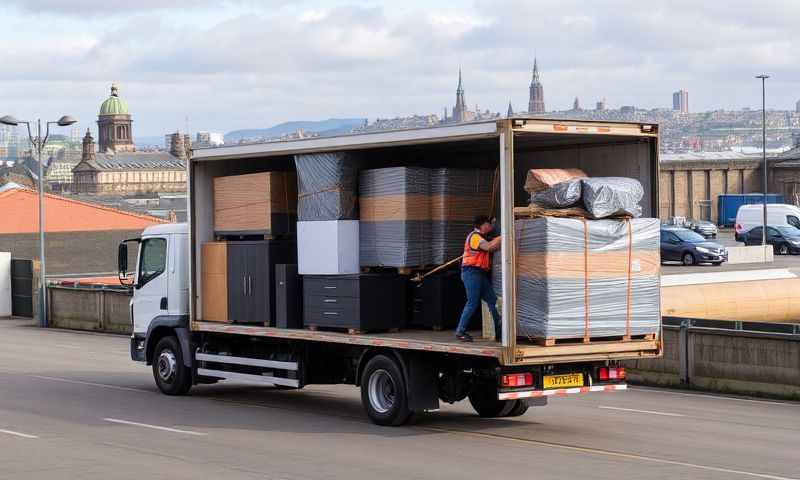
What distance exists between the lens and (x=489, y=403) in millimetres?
16656

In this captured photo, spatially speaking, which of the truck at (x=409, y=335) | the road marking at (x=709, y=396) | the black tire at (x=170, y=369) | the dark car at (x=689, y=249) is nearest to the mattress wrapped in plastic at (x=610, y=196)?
the truck at (x=409, y=335)

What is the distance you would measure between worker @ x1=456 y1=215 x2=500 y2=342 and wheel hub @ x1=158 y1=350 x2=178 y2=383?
6.22 metres

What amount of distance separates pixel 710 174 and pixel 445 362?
92.7 metres

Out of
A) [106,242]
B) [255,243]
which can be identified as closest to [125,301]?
[255,243]

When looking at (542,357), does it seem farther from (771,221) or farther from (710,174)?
(710,174)

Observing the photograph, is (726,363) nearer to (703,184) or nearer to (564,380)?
(564,380)

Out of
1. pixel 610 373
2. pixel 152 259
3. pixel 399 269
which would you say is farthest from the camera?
pixel 152 259

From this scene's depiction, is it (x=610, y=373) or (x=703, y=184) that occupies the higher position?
(x=703, y=184)

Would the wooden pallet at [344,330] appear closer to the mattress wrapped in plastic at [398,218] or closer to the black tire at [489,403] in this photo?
the mattress wrapped in plastic at [398,218]

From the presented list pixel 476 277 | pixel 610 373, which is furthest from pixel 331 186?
pixel 610 373

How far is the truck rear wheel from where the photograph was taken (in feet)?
54.2

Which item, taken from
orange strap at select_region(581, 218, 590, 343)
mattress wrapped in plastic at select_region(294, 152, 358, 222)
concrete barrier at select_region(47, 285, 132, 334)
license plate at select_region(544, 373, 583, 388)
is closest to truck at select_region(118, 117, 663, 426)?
license plate at select_region(544, 373, 583, 388)

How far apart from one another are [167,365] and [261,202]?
3574 mm

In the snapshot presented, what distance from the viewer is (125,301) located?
3697 cm
